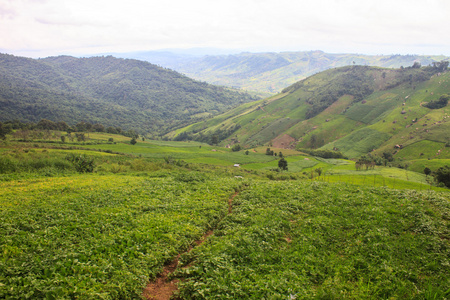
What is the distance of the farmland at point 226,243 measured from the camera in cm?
1290

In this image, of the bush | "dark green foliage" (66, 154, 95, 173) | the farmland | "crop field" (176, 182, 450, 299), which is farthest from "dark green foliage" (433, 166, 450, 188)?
the bush

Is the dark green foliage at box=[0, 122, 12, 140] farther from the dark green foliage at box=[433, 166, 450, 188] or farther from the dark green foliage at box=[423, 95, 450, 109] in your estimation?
the dark green foliage at box=[423, 95, 450, 109]

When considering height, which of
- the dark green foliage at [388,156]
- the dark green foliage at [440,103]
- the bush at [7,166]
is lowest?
the dark green foliage at [388,156]

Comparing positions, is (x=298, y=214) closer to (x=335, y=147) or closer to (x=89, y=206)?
(x=89, y=206)

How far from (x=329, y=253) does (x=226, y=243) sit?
7.65 m

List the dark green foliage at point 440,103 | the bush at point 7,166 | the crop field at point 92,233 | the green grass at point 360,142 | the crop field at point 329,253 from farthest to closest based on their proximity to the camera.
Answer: the dark green foliage at point 440,103
the green grass at point 360,142
the bush at point 7,166
the crop field at point 329,253
the crop field at point 92,233

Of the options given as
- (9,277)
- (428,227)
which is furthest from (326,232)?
(9,277)

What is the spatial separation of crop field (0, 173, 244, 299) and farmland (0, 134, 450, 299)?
0.29 feet

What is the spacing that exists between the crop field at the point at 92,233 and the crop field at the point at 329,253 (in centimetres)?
270

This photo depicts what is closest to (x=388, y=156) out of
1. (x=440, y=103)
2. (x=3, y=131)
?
(x=440, y=103)

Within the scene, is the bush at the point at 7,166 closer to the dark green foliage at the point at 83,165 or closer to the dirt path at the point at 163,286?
the dark green foliage at the point at 83,165

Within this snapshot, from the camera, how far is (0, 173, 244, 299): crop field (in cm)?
1251

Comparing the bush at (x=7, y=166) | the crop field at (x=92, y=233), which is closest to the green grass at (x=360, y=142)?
the crop field at (x=92, y=233)

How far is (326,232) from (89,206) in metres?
23.4
